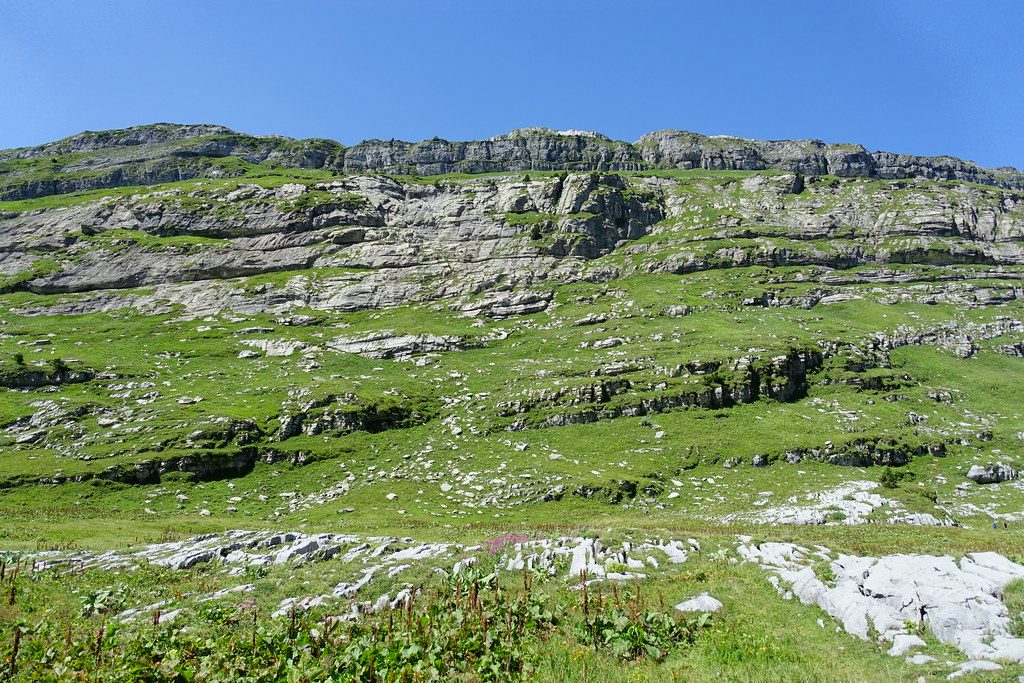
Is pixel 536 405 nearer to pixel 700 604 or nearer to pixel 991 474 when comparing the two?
pixel 991 474

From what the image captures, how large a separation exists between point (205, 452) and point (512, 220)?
112m

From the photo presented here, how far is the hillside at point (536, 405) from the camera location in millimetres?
16859

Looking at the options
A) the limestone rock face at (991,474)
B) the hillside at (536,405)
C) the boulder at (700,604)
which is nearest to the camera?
the boulder at (700,604)

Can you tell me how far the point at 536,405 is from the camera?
209 feet

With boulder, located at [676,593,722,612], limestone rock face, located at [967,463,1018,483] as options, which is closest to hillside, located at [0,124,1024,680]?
limestone rock face, located at [967,463,1018,483]

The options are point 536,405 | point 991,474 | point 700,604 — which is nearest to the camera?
point 700,604

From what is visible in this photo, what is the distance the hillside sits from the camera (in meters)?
16.9

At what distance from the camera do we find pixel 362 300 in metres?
116

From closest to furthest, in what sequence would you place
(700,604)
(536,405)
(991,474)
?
(700,604), (991,474), (536,405)

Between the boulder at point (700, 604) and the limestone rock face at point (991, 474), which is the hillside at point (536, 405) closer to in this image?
the limestone rock face at point (991, 474)

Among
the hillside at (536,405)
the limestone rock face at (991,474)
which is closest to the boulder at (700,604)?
the hillside at (536,405)

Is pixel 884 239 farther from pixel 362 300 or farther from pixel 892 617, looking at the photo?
pixel 892 617

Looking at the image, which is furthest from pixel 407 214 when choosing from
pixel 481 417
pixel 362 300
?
pixel 481 417

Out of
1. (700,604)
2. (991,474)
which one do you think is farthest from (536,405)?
(700,604)
